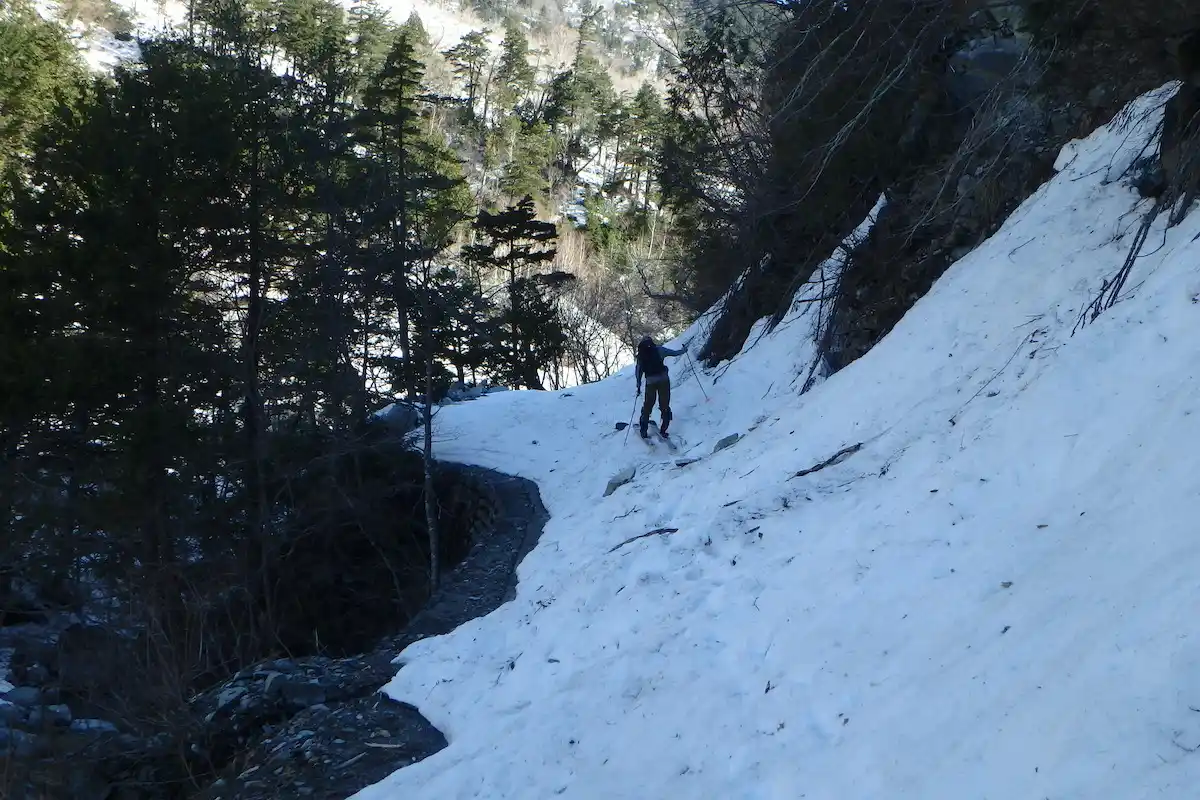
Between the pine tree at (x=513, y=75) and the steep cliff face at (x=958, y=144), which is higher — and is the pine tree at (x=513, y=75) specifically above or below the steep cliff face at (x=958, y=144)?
above

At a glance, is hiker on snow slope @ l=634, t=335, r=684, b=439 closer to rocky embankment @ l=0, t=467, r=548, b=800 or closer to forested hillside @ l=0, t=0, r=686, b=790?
forested hillside @ l=0, t=0, r=686, b=790

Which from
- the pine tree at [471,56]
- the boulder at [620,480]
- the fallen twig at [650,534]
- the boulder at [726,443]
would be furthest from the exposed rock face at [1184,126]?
the pine tree at [471,56]

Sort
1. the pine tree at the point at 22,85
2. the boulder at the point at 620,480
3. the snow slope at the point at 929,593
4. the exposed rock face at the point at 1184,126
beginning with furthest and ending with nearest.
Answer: the pine tree at the point at 22,85 → the boulder at the point at 620,480 → the exposed rock face at the point at 1184,126 → the snow slope at the point at 929,593

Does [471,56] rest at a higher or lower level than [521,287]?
higher

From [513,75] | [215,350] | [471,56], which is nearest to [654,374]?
[215,350]

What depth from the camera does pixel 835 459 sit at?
713 centimetres

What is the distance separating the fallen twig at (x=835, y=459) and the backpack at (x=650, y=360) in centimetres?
590

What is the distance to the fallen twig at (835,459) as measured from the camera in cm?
704

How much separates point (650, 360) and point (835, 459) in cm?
620

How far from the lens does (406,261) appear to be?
13.1 metres

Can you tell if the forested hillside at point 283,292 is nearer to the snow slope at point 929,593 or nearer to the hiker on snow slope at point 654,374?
the hiker on snow slope at point 654,374

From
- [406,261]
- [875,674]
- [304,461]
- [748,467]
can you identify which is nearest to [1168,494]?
[875,674]

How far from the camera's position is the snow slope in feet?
10.6

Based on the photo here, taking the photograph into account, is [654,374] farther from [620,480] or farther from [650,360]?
[620,480]
